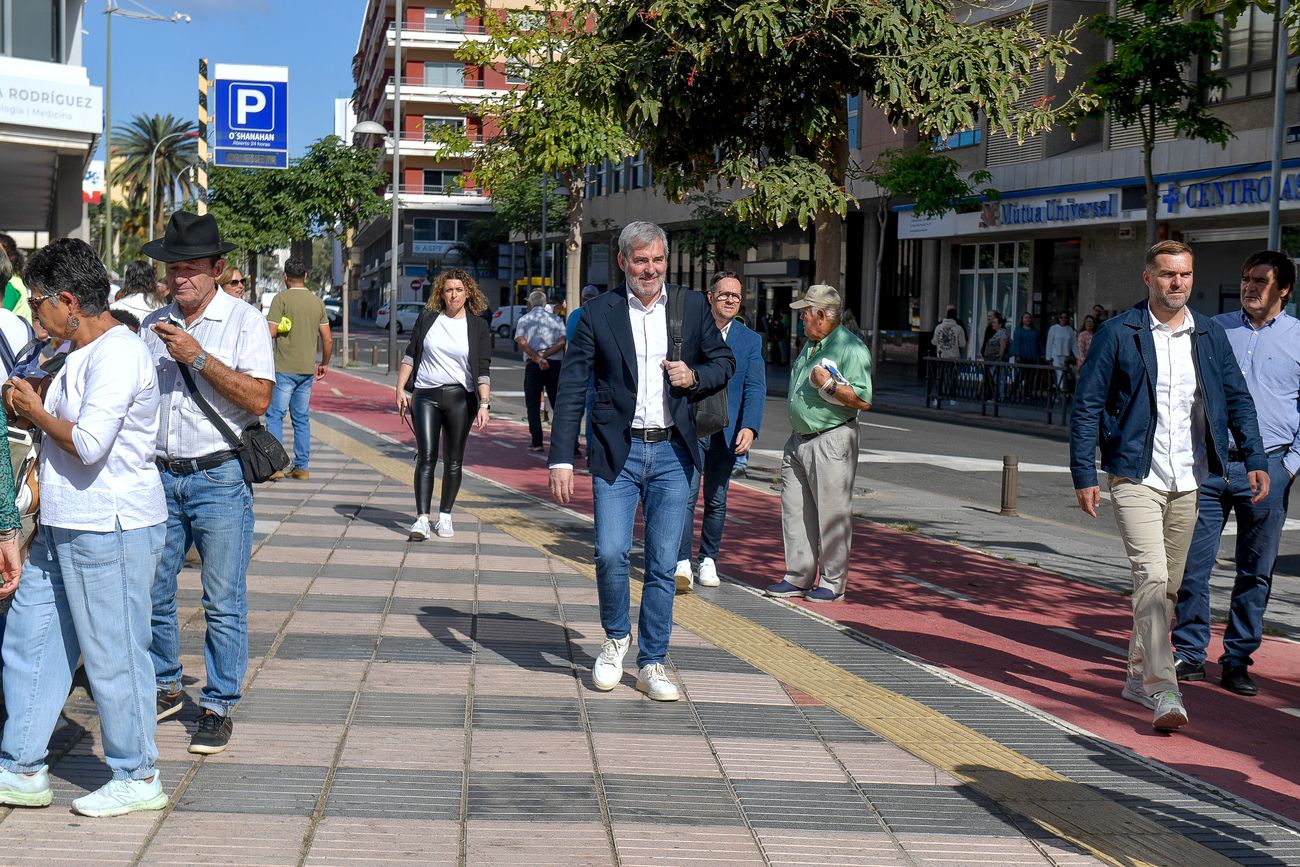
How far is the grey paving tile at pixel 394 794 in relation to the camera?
4520 mm

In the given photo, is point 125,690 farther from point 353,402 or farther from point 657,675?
point 353,402

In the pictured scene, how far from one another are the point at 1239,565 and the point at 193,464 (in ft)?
15.0

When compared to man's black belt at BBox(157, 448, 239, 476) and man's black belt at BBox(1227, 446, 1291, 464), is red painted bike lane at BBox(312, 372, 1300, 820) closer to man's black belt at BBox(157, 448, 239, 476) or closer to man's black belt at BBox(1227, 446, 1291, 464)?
man's black belt at BBox(1227, 446, 1291, 464)

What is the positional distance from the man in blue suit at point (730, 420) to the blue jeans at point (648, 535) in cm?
238

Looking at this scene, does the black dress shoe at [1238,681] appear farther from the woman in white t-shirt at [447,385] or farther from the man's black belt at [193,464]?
the woman in white t-shirt at [447,385]

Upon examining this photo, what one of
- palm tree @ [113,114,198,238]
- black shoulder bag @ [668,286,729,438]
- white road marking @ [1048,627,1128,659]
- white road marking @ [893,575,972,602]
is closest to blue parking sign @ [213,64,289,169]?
white road marking @ [893,575,972,602]

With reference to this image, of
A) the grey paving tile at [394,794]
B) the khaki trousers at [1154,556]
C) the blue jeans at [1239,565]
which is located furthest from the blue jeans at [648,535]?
the blue jeans at [1239,565]

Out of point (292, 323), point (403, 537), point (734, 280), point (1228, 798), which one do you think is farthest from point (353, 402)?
point (1228, 798)

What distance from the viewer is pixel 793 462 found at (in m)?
8.62

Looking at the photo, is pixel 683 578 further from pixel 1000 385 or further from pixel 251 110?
pixel 1000 385

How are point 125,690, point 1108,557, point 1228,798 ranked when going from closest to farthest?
1. point 125,690
2. point 1228,798
3. point 1108,557

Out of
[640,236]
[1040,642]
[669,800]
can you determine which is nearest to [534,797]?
[669,800]

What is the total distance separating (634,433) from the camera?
20.2ft

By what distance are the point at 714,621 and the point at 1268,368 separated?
9.27 feet
